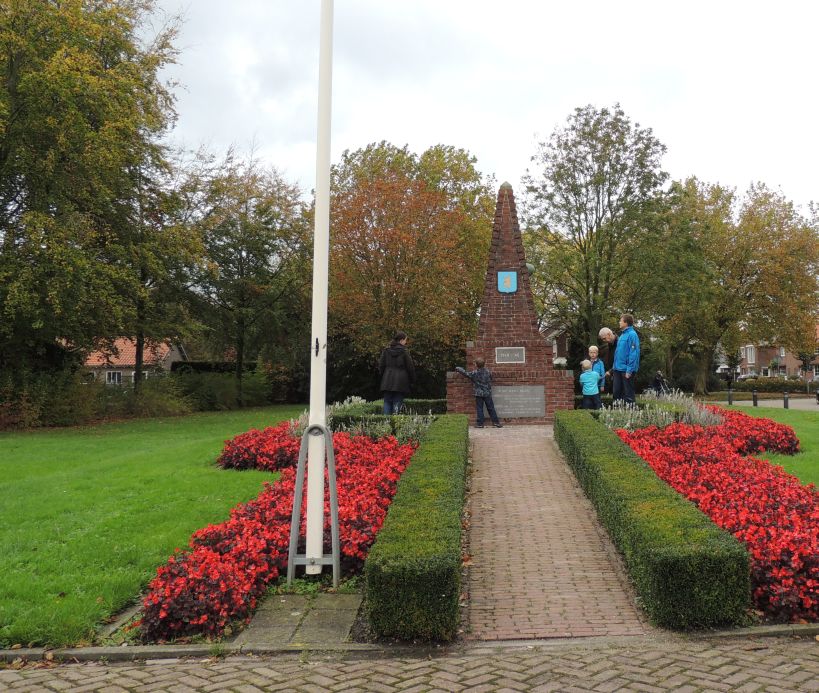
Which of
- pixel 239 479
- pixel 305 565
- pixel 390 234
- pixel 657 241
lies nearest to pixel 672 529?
pixel 305 565

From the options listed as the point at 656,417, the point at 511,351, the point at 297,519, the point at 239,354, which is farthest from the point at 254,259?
the point at 297,519

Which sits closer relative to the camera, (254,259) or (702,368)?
(254,259)

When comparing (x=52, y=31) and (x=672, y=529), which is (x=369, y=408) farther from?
(x=52, y=31)

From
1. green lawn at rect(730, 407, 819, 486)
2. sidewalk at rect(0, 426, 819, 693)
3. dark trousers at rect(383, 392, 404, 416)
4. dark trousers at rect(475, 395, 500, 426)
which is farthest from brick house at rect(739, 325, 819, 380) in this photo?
sidewalk at rect(0, 426, 819, 693)

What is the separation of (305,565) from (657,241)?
2710cm

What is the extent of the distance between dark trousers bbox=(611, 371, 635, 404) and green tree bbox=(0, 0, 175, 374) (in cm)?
1262

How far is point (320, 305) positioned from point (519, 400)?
10.7 m

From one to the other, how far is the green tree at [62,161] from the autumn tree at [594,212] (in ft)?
54.5

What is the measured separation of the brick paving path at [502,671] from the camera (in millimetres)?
3965

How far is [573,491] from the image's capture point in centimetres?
872

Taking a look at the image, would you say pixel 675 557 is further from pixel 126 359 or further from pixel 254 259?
pixel 126 359

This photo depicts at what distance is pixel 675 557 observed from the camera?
479 centimetres

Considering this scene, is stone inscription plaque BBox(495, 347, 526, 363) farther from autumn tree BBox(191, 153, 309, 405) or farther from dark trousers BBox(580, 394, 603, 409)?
autumn tree BBox(191, 153, 309, 405)

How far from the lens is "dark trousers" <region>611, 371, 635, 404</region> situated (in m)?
13.1
